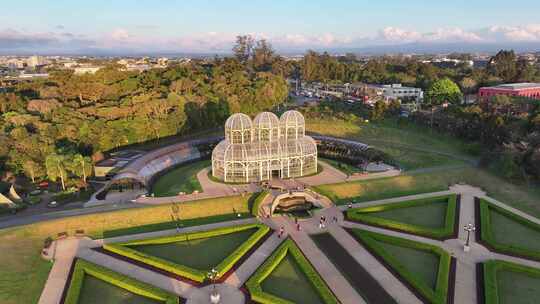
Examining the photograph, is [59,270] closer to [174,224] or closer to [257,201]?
[174,224]

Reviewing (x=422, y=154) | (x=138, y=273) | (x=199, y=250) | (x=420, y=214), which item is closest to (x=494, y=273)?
(x=420, y=214)

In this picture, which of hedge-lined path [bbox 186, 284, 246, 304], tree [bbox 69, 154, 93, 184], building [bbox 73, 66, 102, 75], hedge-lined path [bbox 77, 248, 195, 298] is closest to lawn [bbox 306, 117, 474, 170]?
hedge-lined path [bbox 186, 284, 246, 304]

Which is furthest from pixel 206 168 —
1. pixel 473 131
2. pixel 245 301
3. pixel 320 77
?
pixel 320 77

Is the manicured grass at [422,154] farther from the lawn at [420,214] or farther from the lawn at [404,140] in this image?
the lawn at [420,214]

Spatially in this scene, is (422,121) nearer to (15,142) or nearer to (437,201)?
(437,201)

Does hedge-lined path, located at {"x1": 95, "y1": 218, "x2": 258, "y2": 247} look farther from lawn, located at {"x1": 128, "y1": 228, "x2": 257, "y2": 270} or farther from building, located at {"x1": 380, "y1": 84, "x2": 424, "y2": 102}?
building, located at {"x1": 380, "y1": 84, "x2": 424, "y2": 102}

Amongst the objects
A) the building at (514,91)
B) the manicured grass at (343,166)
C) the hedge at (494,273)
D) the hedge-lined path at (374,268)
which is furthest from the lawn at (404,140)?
the building at (514,91)
